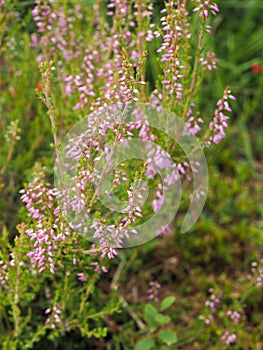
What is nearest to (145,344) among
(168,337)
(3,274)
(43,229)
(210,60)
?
(168,337)

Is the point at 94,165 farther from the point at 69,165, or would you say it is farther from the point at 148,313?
the point at 148,313

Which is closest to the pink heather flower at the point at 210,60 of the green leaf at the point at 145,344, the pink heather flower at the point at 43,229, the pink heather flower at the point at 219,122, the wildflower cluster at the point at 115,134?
the wildflower cluster at the point at 115,134

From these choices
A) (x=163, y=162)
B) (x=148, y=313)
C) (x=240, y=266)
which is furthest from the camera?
(x=240, y=266)

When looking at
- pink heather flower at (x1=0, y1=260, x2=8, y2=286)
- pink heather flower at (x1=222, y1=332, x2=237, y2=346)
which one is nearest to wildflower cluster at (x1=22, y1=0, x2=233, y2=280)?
pink heather flower at (x1=0, y1=260, x2=8, y2=286)

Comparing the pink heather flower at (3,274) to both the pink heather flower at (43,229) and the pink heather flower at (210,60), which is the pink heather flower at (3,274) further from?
the pink heather flower at (210,60)

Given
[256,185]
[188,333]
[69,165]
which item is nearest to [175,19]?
[69,165]

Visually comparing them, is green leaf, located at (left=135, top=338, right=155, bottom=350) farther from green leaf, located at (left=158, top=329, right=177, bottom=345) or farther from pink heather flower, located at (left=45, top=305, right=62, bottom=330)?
pink heather flower, located at (left=45, top=305, right=62, bottom=330)

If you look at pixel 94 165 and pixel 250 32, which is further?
pixel 250 32

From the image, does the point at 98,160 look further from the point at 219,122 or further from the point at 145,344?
the point at 145,344
